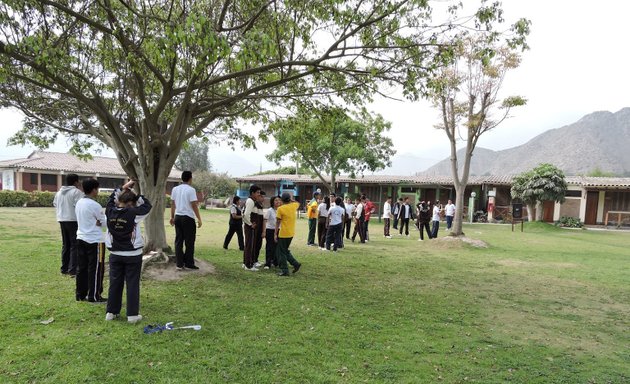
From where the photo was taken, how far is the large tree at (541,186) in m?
24.0

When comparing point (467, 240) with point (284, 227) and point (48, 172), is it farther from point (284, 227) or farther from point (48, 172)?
point (48, 172)

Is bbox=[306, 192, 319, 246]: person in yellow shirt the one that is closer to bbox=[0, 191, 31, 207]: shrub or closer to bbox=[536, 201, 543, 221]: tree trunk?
bbox=[536, 201, 543, 221]: tree trunk

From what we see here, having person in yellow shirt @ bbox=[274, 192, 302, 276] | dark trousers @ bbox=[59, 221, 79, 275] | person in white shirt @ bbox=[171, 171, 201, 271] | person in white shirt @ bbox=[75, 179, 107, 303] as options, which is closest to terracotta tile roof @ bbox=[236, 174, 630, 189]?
person in yellow shirt @ bbox=[274, 192, 302, 276]

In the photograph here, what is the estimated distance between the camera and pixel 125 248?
177 inches

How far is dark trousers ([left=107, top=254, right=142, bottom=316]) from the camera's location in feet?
14.9

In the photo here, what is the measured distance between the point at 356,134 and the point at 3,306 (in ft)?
67.9

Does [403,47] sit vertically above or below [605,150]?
below

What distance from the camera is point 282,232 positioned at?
7.34 metres

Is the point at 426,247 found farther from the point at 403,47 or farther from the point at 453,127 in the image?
the point at 403,47

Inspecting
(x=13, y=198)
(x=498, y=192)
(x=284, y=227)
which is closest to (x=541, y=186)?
(x=498, y=192)

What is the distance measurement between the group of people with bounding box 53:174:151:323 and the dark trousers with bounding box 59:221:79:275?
0.05 feet

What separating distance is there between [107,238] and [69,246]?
2911mm

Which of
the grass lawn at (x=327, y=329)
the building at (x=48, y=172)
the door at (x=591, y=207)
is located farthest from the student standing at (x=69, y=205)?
the door at (x=591, y=207)

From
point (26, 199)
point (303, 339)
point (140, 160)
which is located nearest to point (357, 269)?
point (303, 339)
